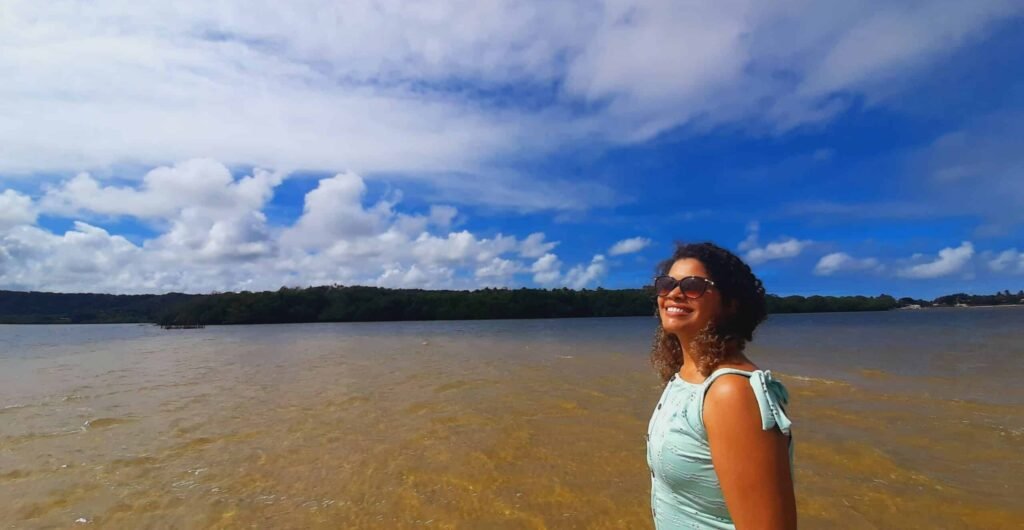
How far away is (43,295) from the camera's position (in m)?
163

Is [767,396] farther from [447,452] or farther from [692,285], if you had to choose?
[447,452]

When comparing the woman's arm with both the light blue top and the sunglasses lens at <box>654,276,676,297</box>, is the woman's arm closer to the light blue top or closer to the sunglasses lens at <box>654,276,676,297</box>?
the light blue top

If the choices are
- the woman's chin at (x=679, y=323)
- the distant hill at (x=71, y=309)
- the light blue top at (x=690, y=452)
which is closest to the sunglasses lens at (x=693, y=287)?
the woman's chin at (x=679, y=323)

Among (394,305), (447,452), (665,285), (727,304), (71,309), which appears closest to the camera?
(727,304)

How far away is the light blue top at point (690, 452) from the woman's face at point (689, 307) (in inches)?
10.4

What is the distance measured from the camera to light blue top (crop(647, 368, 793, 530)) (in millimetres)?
1927

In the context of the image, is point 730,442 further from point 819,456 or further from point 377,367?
point 377,367

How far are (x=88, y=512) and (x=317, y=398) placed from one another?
7915 millimetres

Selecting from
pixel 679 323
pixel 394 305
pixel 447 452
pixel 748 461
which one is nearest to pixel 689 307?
pixel 679 323

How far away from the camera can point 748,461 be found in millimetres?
1815

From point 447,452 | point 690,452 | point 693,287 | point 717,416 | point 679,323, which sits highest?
point 693,287

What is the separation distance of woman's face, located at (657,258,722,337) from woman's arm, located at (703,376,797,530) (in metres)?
0.51

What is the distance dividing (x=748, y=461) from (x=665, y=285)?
97 centimetres

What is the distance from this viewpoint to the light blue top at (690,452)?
1927 mm
